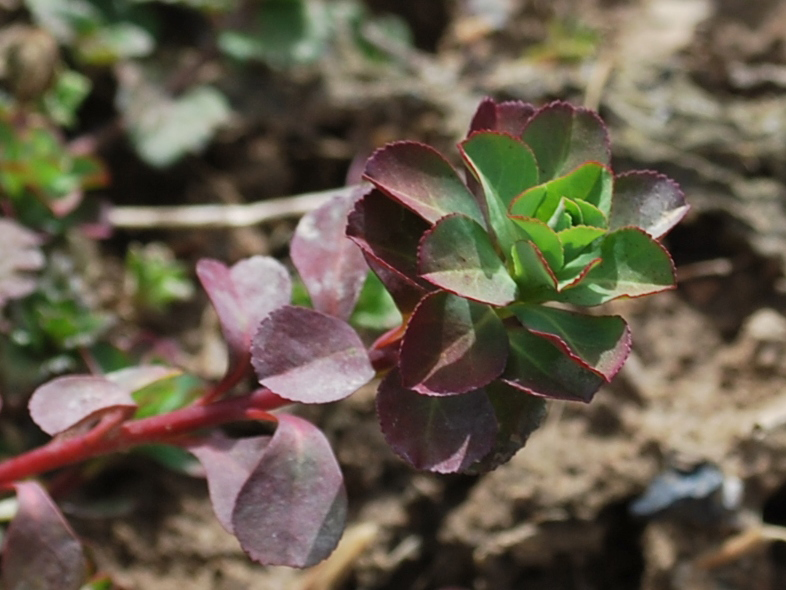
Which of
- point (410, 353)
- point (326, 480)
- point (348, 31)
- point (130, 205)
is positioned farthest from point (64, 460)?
point (348, 31)

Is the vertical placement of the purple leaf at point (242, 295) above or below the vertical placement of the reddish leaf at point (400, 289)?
below

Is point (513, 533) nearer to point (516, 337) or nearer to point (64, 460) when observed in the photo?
point (516, 337)

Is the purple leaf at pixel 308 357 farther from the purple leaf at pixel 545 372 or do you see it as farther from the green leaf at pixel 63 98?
the green leaf at pixel 63 98

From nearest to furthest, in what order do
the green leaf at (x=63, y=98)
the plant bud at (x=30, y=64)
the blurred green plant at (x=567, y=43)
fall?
the plant bud at (x=30, y=64)
the green leaf at (x=63, y=98)
the blurred green plant at (x=567, y=43)

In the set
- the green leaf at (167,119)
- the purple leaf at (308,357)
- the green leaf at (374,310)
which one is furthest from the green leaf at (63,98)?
the purple leaf at (308,357)

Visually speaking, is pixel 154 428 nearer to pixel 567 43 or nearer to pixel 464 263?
pixel 464 263

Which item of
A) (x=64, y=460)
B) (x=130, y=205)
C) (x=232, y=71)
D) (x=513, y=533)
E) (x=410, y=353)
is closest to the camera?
(x=410, y=353)

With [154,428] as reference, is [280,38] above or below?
above

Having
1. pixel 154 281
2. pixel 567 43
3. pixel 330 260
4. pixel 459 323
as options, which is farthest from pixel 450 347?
pixel 567 43
